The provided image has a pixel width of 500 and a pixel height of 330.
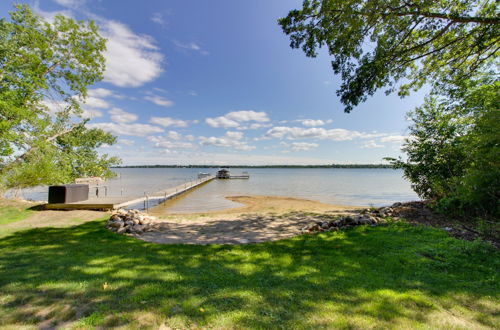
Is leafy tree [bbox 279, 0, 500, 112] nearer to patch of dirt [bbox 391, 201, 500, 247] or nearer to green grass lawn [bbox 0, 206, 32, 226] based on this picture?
patch of dirt [bbox 391, 201, 500, 247]

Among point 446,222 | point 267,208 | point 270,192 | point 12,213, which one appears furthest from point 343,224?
point 270,192

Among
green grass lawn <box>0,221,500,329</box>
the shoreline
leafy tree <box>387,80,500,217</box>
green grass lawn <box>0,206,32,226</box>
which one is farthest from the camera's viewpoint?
the shoreline

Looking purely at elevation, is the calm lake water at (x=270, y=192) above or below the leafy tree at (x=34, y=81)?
below

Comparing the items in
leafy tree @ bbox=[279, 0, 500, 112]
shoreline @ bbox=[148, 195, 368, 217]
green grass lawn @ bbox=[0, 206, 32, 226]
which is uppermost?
leafy tree @ bbox=[279, 0, 500, 112]

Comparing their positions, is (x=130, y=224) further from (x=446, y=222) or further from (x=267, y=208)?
(x=446, y=222)

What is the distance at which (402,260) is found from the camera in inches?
165

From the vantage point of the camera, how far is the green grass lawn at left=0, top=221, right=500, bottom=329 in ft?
7.86

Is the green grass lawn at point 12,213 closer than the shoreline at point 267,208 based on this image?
Yes

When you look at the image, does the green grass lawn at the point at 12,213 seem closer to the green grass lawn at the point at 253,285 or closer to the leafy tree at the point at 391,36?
the green grass lawn at the point at 253,285

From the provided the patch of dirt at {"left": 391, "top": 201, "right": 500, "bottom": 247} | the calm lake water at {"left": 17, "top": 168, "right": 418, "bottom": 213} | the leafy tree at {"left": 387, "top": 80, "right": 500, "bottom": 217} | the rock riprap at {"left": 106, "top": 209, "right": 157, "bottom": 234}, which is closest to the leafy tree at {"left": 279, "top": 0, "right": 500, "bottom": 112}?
the leafy tree at {"left": 387, "top": 80, "right": 500, "bottom": 217}

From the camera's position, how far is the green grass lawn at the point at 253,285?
7.86 ft

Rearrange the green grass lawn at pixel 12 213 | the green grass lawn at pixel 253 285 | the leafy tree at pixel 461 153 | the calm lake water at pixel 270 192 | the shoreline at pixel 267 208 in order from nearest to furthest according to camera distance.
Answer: the green grass lawn at pixel 253 285 < the leafy tree at pixel 461 153 < the green grass lawn at pixel 12 213 < the shoreline at pixel 267 208 < the calm lake water at pixel 270 192

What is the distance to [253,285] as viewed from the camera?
3.18 metres

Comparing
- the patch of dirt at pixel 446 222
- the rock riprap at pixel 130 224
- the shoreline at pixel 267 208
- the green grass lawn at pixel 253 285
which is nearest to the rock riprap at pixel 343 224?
the patch of dirt at pixel 446 222
